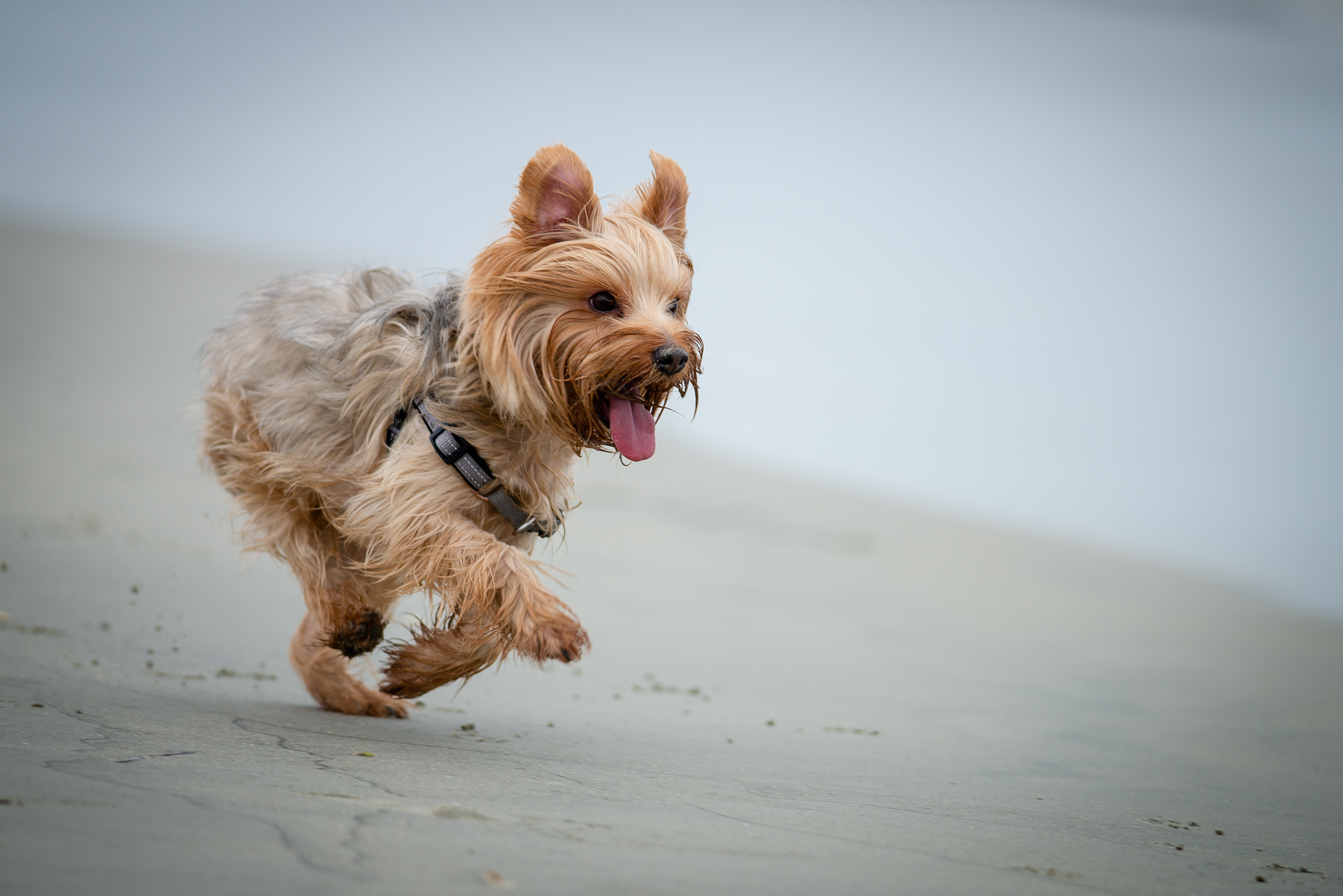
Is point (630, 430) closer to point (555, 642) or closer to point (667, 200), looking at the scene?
point (555, 642)

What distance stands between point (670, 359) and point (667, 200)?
80cm

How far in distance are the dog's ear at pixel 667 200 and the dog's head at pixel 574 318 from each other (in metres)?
0.27

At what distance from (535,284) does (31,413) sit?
8.20 metres

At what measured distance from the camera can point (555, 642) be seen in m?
3.39

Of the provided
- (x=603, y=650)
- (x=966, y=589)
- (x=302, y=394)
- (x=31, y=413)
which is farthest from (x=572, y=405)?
(x=31, y=413)

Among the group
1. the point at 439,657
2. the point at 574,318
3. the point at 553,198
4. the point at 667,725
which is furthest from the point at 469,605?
the point at 553,198

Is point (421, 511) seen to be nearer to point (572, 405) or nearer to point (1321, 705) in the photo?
point (572, 405)

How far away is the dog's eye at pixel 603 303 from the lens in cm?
361

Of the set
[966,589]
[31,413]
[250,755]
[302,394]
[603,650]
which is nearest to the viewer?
[250,755]

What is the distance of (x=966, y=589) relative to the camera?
358 inches

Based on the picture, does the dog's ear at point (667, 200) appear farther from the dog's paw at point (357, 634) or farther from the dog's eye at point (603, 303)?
the dog's paw at point (357, 634)

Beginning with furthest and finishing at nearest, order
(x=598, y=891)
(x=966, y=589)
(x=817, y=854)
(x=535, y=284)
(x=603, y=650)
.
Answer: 1. (x=966, y=589)
2. (x=603, y=650)
3. (x=535, y=284)
4. (x=817, y=854)
5. (x=598, y=891)

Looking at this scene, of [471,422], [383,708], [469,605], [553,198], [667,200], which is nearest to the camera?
[469,605]

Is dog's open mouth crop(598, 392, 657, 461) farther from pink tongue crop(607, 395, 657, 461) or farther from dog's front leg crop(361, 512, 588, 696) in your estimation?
dog's front leg crop(361, 512, 588, 696)
